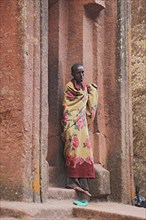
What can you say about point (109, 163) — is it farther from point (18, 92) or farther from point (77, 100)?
point (18, 92)

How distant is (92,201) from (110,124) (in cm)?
107

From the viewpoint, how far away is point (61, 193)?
505 cm

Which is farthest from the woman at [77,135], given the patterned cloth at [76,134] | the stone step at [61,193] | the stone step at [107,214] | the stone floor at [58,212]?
the stone step at [107,214]

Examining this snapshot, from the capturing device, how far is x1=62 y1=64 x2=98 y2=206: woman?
5.32 metres

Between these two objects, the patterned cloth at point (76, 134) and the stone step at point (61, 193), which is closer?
the stone step at point (61, 193)

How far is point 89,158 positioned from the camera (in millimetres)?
5371

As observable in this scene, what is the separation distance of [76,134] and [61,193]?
0.71m

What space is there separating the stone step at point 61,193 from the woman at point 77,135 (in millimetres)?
102

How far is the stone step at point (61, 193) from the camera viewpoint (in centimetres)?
495

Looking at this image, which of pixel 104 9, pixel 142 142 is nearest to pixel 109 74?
pixel 104 9

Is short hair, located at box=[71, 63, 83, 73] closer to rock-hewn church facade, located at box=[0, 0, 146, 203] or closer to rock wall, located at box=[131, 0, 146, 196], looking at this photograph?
rock-hewn church facade, located at box=[0, 0, 146, 203]

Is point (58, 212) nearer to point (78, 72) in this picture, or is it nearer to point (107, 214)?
point (107, 214)

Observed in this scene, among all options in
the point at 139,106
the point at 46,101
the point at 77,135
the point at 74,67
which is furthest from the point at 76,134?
the point at 139,106

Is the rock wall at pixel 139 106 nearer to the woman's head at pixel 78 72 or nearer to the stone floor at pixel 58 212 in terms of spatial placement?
the woman's head at pixel 78 72
